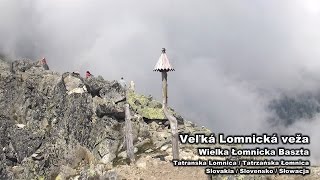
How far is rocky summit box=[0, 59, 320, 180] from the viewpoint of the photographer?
1813 inches

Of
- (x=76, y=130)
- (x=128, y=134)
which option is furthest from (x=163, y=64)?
(x=76, y=130)

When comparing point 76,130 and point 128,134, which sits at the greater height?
point 76,130

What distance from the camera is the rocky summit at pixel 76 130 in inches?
1813

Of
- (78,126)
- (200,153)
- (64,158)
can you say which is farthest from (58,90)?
(200,153)

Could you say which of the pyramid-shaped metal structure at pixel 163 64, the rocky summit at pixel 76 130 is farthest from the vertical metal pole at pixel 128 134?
the pyramid-shaped metal structure at pixel 163 64

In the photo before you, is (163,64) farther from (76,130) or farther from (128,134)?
(76,130)

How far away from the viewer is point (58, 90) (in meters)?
54.2

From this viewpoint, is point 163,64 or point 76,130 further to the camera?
point 76,130

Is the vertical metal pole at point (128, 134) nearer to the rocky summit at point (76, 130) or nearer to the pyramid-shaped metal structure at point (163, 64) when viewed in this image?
the rocky summit at point (76, 130)

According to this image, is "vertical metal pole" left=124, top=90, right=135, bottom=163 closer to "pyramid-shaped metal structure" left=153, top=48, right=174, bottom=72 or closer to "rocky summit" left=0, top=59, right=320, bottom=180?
"rocky summit" left=0, top=59, right=320, bottom=180

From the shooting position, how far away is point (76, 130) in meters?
51.7

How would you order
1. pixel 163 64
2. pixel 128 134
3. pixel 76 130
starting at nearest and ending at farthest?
pixel 163 64 → pixel 128 134 → pixel 76 130

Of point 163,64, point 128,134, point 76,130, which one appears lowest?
point 128,134

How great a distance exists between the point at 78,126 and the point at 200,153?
13.4 meters
